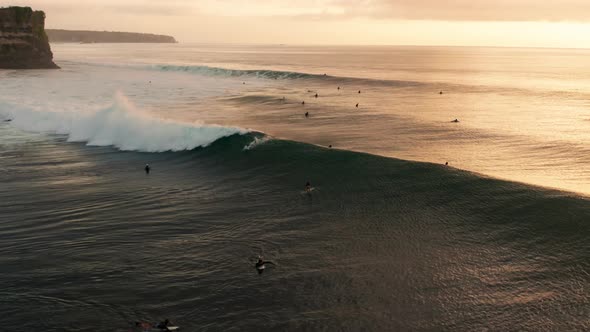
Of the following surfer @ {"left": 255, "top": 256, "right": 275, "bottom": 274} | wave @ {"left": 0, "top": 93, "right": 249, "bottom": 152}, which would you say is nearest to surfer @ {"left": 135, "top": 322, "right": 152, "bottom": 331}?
surfer @ {"left": 255, "top": 256, "right": 275, "bottom": 274}

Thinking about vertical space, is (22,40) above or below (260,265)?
above

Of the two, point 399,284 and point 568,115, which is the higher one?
point 568,115

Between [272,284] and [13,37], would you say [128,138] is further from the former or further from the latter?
[13,37]

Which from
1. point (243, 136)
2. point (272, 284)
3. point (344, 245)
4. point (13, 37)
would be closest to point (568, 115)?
point (243, 136)

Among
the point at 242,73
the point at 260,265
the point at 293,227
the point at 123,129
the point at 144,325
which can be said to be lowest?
the point at 144,325

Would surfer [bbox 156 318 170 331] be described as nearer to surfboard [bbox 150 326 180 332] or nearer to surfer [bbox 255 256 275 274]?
surfboard [bbox 150 326 180 332]

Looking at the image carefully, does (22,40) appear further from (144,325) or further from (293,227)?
(144,325)

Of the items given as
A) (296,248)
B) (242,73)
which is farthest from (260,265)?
(242,73)
